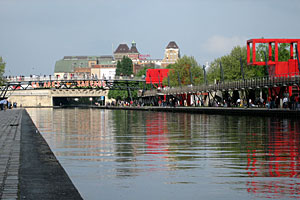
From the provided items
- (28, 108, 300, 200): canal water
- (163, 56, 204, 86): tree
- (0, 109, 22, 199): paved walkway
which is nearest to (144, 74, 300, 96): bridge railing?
(163, 56, 204, 86): tree

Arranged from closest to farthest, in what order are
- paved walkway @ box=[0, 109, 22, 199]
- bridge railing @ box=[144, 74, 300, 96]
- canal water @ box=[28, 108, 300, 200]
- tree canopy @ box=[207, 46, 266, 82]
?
paved walkway @ box=[0, 109, 22, 199]
canal water @ box=[28, 108, 300, 200]
bridge railing @ box=[144, 74, 300, 96]
tree canopy @ box=[207, 46, 266, 82]

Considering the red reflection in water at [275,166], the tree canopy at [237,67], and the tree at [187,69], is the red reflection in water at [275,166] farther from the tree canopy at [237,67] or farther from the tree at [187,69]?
the tree at [187,69]

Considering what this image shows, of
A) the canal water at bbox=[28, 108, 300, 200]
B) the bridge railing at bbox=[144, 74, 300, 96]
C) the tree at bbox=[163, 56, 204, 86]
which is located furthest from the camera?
the tree at bbox=[163, 56, 204, 86]

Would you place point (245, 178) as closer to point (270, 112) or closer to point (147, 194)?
point (147, 194)

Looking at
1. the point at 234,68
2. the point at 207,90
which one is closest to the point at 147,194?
the point at 207,90

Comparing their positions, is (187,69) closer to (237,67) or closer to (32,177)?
(237,67)

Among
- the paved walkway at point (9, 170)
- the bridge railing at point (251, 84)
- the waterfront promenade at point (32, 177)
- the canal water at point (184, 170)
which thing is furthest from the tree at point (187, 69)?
the waterfront promenade at point (32, 177)

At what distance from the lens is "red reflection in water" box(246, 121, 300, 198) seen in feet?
35.4

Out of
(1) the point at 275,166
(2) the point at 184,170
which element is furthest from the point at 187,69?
(2) the point at 184,170

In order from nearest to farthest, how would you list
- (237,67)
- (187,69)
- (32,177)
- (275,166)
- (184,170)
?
1. (32,177)
2. (184,170)
3. (275,166)
4. (237,67)
5. (187,69)

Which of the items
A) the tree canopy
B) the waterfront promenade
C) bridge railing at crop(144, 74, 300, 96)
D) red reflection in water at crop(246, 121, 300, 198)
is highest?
the tree canopy

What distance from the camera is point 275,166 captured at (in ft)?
46.5

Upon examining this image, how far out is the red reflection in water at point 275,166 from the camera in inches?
425

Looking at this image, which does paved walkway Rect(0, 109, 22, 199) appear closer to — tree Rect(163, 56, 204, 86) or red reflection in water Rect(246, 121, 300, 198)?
red reflection in water Rect(246, 121, 300, 198)
